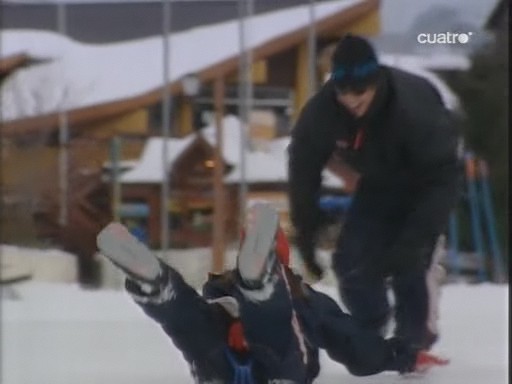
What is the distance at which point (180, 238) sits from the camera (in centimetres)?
250

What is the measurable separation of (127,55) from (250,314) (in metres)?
0.61

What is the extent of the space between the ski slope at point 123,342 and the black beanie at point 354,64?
0.37 meters

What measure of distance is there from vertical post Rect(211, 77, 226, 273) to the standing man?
0.53 ft

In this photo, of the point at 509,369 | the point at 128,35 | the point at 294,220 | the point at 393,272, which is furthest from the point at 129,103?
the point at 509,369

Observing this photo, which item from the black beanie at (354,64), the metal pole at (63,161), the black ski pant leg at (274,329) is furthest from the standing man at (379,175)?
the metal pole at (63,161)

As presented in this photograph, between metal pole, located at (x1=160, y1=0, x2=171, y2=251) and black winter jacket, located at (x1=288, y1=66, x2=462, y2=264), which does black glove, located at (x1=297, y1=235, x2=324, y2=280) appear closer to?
black winter jacket, located at (x1=288, y1=66, x2=462, y2=264)

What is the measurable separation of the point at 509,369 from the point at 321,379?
0.36 metres

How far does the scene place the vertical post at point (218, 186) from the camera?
2.45 m

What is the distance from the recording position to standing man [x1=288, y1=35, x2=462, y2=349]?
228 cm

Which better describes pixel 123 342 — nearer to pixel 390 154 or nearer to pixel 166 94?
pixel 166 94

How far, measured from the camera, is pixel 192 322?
2.19 m

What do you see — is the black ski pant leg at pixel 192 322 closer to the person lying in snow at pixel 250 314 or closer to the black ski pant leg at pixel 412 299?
the person lying in snow at pixel 250 314

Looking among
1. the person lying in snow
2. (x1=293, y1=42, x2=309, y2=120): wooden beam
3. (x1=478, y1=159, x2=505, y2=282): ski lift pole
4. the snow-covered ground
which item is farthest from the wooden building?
(x1=478, y1=159, x2=505, y2=282): ski lift pole

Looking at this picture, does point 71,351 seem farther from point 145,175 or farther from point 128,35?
point 128,35
